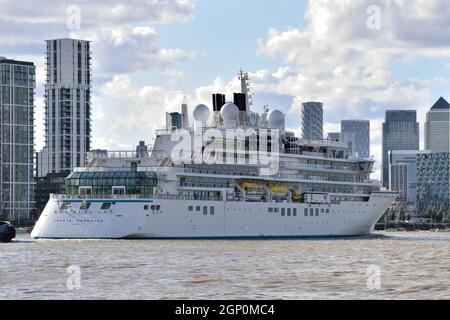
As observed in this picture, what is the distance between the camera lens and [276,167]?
11819cm

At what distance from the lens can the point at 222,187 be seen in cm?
11144

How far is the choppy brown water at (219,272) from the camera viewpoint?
4841cm

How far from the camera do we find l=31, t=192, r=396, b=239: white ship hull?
100m

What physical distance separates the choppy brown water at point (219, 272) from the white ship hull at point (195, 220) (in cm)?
1314

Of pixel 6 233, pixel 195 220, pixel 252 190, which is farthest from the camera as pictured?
pixel 252 190

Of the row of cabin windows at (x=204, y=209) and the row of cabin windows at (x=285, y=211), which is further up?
the row of cabin windows at (x=204, y=209)

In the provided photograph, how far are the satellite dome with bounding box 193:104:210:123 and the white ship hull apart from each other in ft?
46.3

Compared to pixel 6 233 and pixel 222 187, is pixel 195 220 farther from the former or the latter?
pixel 6 233

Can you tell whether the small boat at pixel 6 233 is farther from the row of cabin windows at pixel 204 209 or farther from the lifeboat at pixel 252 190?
the lifeboat at pixel 252 190

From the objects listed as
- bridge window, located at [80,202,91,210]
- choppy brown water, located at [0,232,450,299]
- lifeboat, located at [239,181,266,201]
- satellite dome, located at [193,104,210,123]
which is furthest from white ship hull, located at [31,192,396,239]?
satellite dome, located at [193,104,210,123]

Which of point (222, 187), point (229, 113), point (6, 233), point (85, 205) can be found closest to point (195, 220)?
point (222, 187)

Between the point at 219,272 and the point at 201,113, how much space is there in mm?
65536

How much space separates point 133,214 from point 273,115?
102 feet

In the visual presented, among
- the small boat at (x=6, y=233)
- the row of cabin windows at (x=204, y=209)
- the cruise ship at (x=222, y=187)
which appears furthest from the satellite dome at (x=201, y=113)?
the small boat at (x=6, y=233)
